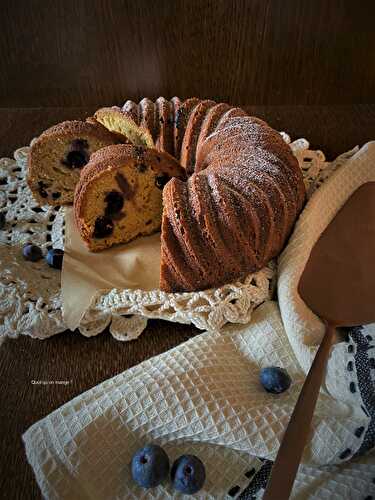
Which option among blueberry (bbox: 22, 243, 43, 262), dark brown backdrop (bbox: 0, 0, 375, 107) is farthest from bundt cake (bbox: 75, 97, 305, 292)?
dark brown backdrop (bbox: 0, 0, 375, 107)

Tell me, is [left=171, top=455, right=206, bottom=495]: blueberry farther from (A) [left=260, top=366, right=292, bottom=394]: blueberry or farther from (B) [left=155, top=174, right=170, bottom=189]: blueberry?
(B) [left=155, top=174, right=170, bottom=189]: blueberry

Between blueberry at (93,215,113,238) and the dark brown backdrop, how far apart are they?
768 mm

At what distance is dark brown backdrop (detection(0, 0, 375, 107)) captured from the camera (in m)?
1.48

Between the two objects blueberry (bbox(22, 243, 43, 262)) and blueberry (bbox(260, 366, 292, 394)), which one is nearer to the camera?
blueberry (bbox(260, 366, 292, 394))

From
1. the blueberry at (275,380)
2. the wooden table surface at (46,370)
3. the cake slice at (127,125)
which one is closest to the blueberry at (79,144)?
the cake slice at (127,125)

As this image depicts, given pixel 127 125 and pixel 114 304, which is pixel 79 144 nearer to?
pixel 127 125

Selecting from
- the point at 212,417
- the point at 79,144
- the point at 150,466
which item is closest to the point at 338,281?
the point at 212,417

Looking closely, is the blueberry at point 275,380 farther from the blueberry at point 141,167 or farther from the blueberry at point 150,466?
the blueberry at point 141,167

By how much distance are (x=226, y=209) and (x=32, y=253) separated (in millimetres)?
427

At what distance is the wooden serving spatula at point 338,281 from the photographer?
60cm

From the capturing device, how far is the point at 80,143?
1.15 meters

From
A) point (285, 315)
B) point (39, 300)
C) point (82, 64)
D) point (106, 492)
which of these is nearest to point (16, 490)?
point (106, 492)

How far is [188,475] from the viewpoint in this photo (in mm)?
634

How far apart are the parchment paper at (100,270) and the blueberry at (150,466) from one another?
28cm
